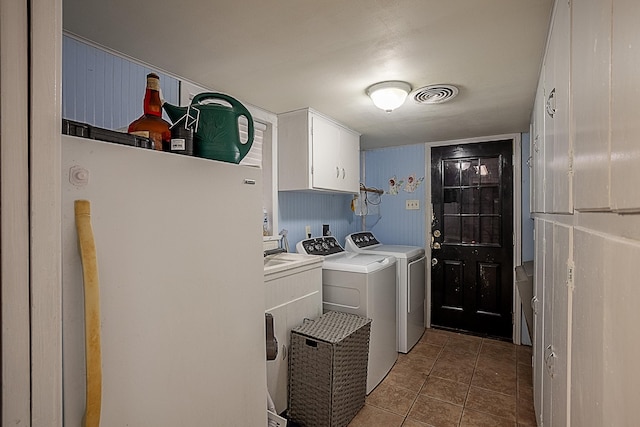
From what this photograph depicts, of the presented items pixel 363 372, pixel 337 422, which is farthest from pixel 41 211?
pixel 363 372

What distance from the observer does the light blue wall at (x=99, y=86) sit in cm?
143

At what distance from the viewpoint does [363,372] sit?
2123 millimetres

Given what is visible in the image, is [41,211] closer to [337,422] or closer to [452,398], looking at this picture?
[337,422]

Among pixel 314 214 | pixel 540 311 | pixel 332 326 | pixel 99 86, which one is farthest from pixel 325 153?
pixel 540 311

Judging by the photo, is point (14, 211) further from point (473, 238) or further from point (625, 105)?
point (473, 238)

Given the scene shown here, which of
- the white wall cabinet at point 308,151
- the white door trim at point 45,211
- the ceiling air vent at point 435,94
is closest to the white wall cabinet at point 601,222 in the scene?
the white door trim at point 45,211

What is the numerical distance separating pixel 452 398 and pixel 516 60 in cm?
228

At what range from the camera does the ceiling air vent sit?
6.72 feet

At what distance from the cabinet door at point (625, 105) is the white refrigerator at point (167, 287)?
1042 millimetres

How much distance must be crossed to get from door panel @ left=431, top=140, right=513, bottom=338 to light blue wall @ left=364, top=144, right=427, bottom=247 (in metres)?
0.16

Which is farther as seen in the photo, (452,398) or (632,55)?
(452,398)

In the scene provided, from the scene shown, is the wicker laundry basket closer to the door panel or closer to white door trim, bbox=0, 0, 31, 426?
white door trim, bbox=0, 0, 31, 426

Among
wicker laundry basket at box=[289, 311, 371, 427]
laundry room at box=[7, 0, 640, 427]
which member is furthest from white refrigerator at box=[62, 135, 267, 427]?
wicker laundry basket at box=[289, 311, 371, 427]

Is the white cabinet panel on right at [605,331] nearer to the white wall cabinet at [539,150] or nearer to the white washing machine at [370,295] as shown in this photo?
the white wall cabinet at [539,150]
